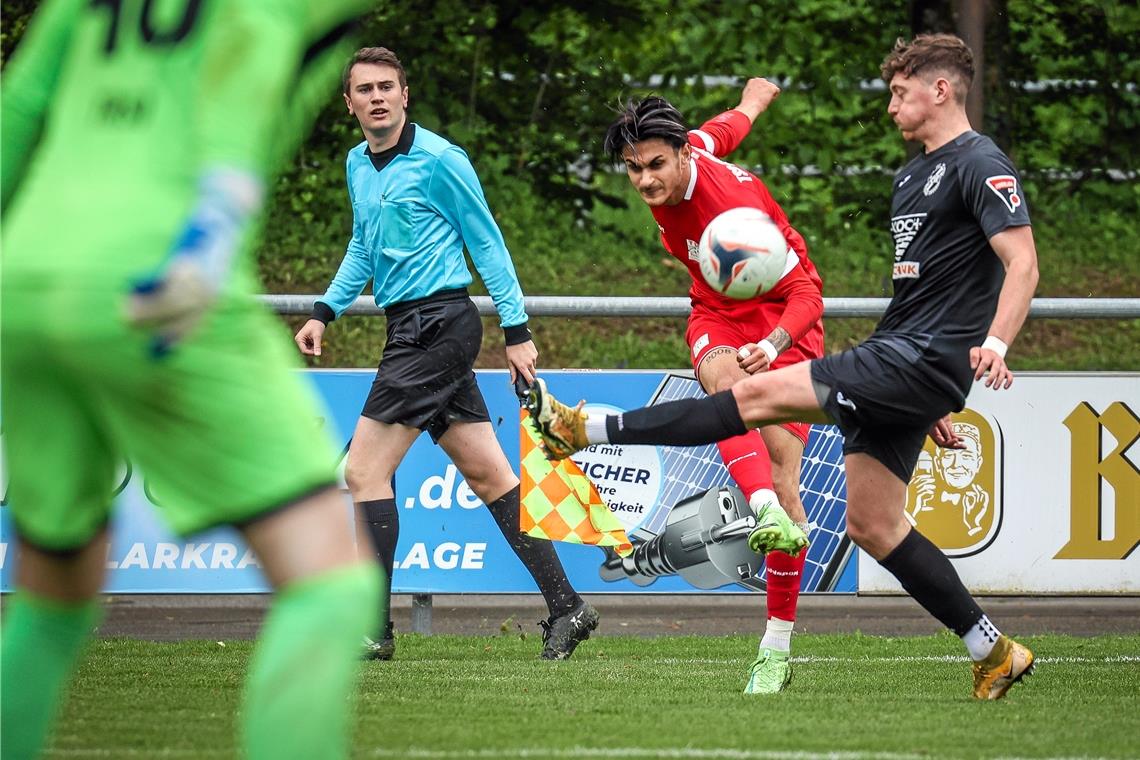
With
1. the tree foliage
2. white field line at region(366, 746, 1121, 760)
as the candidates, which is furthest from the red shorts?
the tree foliage

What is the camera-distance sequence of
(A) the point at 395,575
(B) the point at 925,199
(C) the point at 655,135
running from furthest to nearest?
(A) the point at 395,575 → (C) the point at 655,135 → (B) the point at 925,199

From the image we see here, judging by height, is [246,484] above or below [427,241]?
above

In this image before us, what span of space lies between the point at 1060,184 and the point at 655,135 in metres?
9.72

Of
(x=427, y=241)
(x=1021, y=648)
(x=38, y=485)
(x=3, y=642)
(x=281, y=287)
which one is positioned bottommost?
(x=281, y=287)

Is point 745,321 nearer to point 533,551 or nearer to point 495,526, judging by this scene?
point 533,551

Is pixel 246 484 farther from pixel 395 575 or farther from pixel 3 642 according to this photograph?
pixel 395 575

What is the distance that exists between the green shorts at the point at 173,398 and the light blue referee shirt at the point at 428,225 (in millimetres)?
4133

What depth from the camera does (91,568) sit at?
318 centimetres

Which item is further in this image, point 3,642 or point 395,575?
point 395,575

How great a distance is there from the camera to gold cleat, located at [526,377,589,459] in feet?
17.1

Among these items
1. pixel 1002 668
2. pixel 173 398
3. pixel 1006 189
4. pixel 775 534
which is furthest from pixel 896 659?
pixel 173 398

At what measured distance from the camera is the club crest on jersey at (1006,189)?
17.3 feet

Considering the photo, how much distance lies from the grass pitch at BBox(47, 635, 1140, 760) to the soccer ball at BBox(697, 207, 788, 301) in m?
1.49

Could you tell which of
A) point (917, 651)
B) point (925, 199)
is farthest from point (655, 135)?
point (917, 651)
